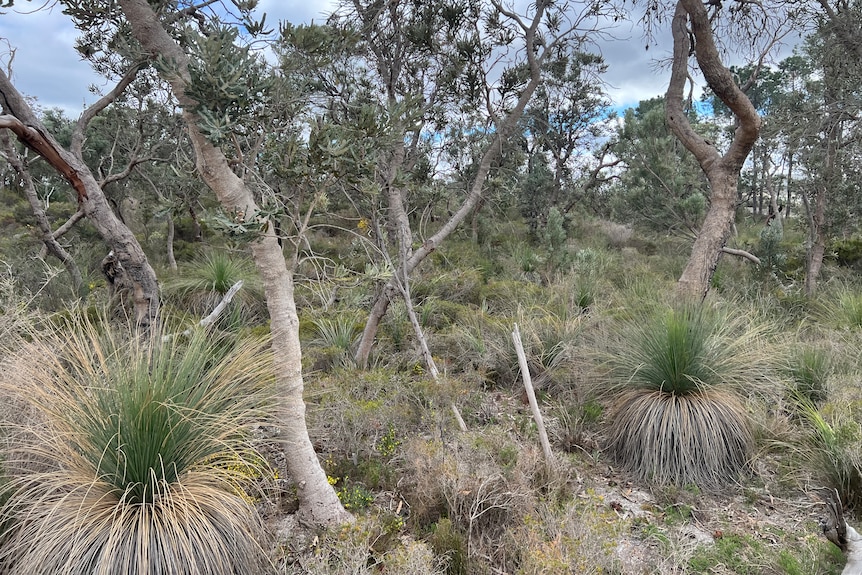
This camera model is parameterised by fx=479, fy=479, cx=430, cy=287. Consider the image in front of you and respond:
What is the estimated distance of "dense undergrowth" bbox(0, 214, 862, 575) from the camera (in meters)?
2.44

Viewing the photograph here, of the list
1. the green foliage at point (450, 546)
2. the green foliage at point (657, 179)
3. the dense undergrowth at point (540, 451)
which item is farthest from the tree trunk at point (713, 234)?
the green foliage at point (657, 179)

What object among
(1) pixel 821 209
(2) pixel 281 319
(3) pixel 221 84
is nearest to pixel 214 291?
(2) pixel 281 319

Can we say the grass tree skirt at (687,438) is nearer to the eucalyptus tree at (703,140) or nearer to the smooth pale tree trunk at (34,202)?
the eucalyptus tree at (703,140)

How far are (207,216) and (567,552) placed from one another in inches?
89.1

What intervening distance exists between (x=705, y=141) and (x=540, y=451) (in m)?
4.77

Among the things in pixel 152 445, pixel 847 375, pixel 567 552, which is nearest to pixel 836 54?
pixel 847 375

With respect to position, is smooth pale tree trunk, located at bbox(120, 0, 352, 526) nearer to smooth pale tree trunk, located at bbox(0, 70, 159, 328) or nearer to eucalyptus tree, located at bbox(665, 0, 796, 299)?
smooth pale tree trunk, located at bbox(0, 70, 159, 328)

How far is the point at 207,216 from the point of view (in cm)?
217

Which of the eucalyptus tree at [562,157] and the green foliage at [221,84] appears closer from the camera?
the green foliage at [221,84]

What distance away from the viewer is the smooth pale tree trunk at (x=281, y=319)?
2490mm

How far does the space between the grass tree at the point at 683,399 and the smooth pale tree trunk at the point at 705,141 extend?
4.86ft

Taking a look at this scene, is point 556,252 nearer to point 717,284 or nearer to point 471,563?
point 717,284

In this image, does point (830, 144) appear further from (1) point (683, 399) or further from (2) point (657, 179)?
(1) point (683, 399)

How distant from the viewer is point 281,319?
2.75 m
